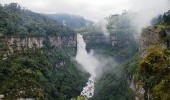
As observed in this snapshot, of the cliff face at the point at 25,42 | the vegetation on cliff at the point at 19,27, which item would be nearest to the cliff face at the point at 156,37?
the cliff face at the point at 25,42

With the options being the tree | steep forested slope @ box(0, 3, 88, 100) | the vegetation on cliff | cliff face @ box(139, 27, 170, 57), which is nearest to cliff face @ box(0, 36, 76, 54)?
steep forested slope @ box(0, 3, 88, 100)

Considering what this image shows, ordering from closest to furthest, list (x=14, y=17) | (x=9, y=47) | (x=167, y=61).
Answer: (x=167, y=61) → (x=9, y=47) → (x=14, y=17)

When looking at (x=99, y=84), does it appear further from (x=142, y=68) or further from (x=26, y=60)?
(x=142, y=68)

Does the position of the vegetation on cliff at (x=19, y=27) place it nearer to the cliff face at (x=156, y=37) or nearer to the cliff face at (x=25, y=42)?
the cliff face at (x=25, y=42)

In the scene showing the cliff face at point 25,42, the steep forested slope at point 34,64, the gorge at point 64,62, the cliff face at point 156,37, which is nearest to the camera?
the cliff face at point 156,37

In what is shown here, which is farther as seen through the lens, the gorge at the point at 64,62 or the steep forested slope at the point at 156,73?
the gorge at the point at 64,62

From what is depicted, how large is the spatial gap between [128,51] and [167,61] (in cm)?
12715

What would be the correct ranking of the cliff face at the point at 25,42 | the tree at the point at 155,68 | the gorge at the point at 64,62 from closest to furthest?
1. the tree at the point at 155,68
2. the gorge at the point at 64,62
3. the cliff face at the point at 25,42

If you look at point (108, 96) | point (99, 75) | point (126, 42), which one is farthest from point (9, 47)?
point (126, 42)

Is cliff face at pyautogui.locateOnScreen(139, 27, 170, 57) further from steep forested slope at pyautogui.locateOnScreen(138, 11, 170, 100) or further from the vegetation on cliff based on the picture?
the vegetation on cliff

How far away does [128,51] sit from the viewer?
593 feet

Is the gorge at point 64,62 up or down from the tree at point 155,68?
down

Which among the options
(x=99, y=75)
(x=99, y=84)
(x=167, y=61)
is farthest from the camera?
(x=99, y=75)

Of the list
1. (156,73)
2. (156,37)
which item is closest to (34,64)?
(156,37)
